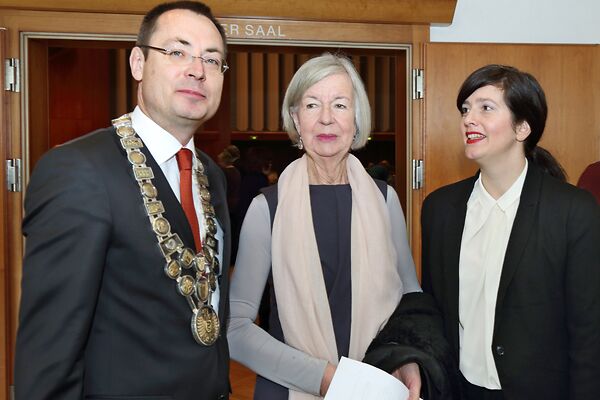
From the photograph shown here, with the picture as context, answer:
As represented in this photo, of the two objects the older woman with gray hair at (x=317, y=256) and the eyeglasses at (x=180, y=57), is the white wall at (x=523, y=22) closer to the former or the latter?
the older woman with gray hair at (x=317, y=256)

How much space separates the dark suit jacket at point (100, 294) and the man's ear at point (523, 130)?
1125 millimetres

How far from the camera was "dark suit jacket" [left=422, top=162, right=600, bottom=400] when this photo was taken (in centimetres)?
183

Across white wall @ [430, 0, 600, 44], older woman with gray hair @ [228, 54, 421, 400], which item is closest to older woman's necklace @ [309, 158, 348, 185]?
older woman with gray hair @ [228, 54, 421, 400]

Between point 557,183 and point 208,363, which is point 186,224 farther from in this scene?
point 557,183

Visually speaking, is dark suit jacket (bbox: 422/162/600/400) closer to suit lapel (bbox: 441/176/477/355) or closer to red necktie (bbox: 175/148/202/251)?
suit lapel (bbox: 441/176/477/355)

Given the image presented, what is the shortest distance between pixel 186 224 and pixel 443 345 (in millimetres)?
864

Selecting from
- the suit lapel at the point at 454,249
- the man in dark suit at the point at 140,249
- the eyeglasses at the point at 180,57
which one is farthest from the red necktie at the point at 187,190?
the suit lapel at the point at 454,249

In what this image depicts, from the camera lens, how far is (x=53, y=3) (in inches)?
123

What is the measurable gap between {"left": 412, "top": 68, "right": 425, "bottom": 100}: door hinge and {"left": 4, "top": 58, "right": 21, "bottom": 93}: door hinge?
2.06 m

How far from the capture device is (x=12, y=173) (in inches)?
125

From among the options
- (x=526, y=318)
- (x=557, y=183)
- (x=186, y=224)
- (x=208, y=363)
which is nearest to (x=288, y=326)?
(x=208, y=363)

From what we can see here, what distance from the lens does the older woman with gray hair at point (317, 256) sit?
6.13ft

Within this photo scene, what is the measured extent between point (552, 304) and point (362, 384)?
0.65 m

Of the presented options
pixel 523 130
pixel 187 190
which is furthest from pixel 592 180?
pixel 187 190
